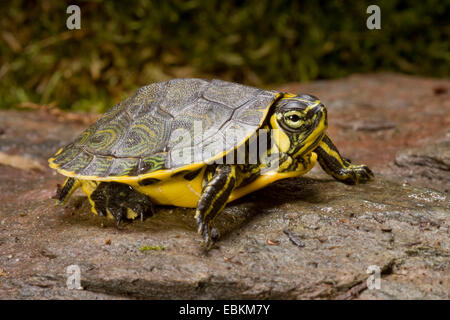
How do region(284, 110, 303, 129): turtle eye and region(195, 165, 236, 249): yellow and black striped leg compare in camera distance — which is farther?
region(284, 110, 303, 129): turtle eye

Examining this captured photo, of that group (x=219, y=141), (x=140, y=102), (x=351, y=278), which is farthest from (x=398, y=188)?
(x=140, y=102)

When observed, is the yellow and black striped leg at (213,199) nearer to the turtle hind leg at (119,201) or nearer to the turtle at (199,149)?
the turtle at (199,149)

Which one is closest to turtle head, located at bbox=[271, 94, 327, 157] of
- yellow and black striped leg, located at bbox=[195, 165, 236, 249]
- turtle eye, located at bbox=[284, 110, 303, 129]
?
turtle eye, located at bbox=[284, 110, 303, 129]

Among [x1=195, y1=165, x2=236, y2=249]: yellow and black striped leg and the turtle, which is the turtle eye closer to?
the turtle

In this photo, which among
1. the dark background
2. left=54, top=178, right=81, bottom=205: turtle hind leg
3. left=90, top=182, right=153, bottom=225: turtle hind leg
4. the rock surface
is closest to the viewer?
the rock surface

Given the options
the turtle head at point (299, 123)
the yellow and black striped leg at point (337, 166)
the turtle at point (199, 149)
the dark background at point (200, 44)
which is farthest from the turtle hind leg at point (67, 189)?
the dark background at point (200, 44)

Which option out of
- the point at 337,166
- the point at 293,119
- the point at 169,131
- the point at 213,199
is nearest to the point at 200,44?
the point at 337,166
